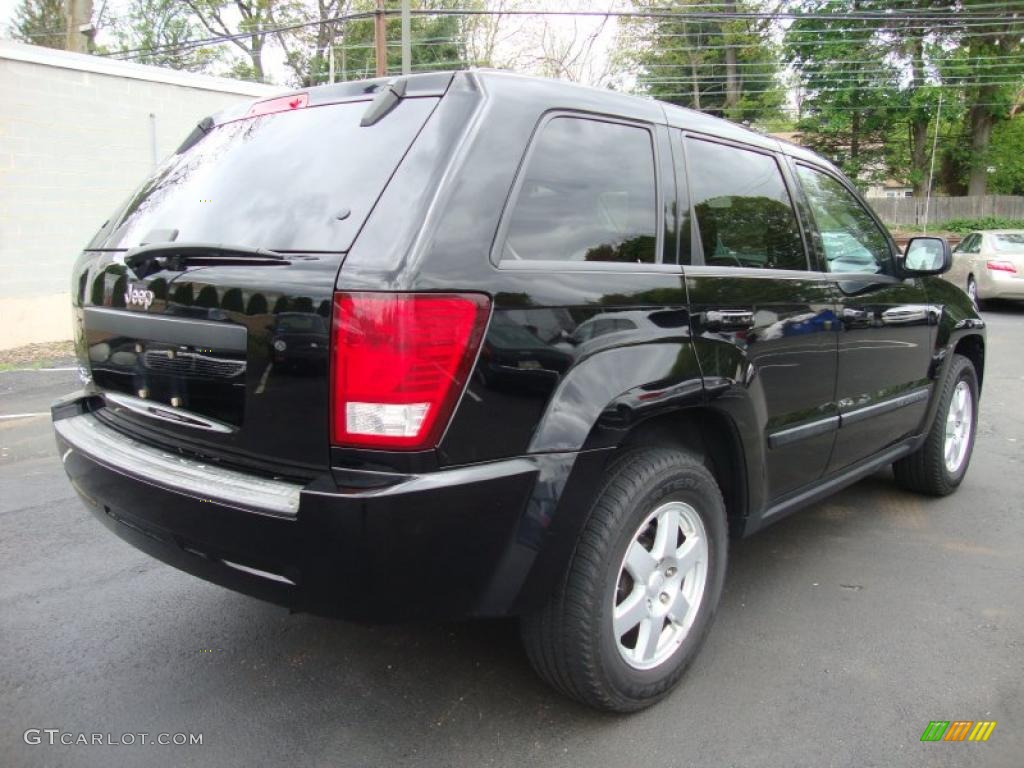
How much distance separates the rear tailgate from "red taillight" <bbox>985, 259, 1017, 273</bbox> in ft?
49.1

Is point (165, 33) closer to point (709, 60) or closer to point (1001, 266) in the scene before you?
point (709, 60)

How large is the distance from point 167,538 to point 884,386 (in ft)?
10.2

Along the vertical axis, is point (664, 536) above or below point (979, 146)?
below

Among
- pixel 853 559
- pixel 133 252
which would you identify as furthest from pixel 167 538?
pixel 853 559

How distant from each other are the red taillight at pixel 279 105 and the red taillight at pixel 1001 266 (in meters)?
14.9

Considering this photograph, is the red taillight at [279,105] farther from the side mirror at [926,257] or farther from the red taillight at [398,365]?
the side mirror at [926,257]

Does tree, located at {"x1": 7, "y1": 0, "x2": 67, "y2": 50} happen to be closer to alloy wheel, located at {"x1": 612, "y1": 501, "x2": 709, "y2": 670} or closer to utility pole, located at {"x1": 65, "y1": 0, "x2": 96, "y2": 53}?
→ utility pole, located at {"x1": 65, "y1": 0, "x2": 96, "y2": 53}

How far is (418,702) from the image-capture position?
2547mm

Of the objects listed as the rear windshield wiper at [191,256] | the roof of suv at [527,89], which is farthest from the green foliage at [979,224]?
the rear windshield wiper at [191,256]

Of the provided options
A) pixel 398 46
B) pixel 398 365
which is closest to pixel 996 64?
pixel 398 46

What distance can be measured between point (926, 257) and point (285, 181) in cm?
316

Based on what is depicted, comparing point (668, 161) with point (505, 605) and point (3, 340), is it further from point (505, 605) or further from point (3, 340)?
point (3, 340)

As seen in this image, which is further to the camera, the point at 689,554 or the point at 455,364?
the point at 689,554

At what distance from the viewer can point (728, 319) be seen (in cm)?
265
